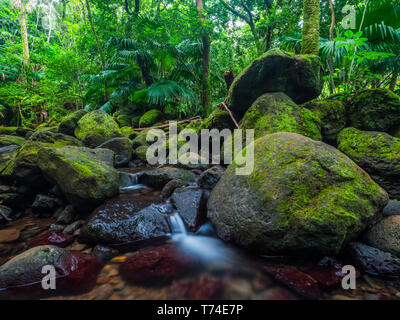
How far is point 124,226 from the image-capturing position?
2490 millimetres

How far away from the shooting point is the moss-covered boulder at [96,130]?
5.80 meters

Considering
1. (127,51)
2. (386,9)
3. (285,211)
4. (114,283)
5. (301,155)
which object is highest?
(127,51)

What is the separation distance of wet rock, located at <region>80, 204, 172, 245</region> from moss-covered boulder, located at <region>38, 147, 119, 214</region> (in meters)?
0.26

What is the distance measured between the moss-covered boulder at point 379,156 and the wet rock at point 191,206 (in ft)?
8.08

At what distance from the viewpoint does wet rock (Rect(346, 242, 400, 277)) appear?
1721 mm

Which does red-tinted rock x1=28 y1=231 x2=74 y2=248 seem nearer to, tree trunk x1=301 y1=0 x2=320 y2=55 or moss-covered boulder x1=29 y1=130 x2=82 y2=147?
moss-covered boulder x1=29 y1=130 x2=82 y2=147

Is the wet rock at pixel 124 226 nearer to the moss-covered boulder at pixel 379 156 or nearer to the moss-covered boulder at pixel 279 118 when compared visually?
the moss-covered boulder at pixel 279 118

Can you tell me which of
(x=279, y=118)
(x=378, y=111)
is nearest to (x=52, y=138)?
(x=279, y=118)

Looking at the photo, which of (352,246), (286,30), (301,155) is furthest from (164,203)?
(286,30)

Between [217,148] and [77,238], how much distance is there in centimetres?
370

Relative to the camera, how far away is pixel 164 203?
122 inches

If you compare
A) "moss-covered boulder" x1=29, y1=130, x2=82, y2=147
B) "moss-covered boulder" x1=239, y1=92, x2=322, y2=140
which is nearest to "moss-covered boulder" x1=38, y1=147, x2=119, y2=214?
"moss-covered boulder" x1=29, y1=130, x2=82, y2=147
